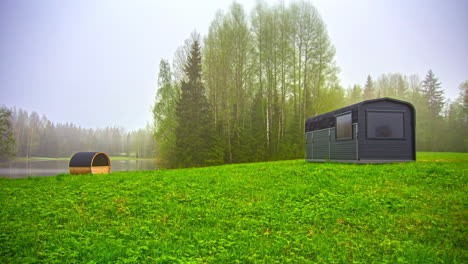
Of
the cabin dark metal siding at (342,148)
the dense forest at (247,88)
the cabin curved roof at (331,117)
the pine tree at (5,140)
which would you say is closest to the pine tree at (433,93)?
the dense forest at (247,88)

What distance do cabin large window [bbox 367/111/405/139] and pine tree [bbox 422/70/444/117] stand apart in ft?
136

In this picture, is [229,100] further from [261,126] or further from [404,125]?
[404,125]

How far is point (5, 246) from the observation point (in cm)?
510

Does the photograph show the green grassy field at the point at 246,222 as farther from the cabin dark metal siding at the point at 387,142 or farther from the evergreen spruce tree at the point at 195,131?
the evergreen spruce tree at the point at 195,131

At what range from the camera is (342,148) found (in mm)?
17328

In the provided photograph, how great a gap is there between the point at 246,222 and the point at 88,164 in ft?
51.8

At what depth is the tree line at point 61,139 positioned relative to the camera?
6757 cm

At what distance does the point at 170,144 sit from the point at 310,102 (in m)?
17.2

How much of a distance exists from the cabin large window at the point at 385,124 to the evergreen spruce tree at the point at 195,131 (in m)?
16.9

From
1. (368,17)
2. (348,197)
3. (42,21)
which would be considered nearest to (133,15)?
(42,21)

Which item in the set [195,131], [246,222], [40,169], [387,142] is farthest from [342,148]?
[40,169]

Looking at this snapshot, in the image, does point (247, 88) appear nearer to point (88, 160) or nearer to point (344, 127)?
point (344, 127)

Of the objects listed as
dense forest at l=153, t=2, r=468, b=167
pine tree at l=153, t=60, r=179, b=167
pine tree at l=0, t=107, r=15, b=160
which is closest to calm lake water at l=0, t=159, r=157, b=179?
pine tree at l=0, t=107, r=15, b=160

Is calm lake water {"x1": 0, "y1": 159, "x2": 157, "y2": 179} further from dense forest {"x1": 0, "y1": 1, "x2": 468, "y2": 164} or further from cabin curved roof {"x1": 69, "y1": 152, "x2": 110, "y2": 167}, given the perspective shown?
cabin curved roof {"x1": 69, "y1": 152, "x2": 110, "y2": 167}
